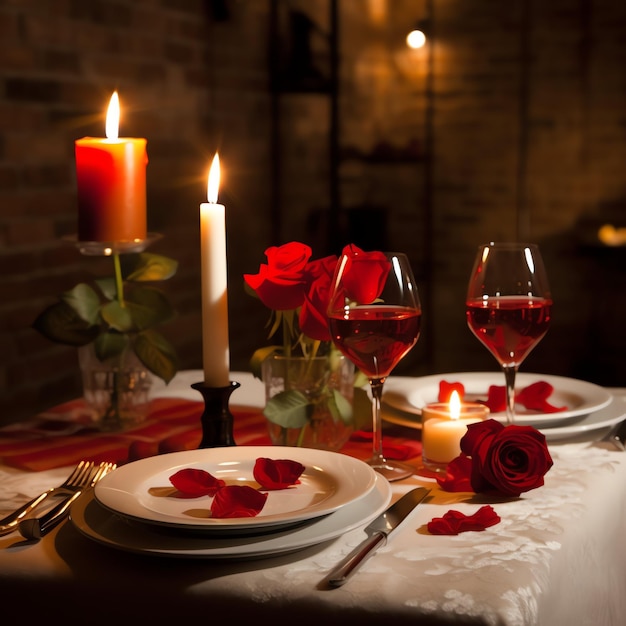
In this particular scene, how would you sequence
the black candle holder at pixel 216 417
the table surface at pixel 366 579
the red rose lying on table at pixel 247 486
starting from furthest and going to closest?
the black candle holder at pixel 216 417
the red rose lying on table at pixel 247 486
the table surface at pixel 366 579

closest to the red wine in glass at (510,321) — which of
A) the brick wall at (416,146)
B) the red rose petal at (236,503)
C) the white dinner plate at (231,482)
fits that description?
the white dinner plate at (231,482)

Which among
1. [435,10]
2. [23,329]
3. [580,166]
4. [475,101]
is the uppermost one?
[435,10]

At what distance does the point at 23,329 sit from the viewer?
2.24m

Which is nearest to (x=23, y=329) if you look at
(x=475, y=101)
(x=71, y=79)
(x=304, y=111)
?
(x=71, y=79)

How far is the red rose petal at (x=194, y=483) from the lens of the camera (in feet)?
2.57

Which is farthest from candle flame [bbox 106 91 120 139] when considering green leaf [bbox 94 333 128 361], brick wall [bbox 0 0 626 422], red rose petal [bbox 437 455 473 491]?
brick wall [bbox 0 0 626 422]

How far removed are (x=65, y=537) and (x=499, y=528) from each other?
34 centimetres

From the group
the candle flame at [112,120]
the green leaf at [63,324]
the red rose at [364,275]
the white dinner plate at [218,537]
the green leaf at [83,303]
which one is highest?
the candle flame at [112,120]

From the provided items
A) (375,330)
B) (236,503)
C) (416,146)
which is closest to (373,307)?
(375,330)

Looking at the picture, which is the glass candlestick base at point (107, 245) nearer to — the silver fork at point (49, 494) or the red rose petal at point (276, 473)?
the silver fork at point (49, 494)

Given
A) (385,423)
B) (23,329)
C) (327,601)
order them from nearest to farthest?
1. (327,601)
2. (385,423)
3. (23,329)

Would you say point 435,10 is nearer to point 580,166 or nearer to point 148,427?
point 580,166

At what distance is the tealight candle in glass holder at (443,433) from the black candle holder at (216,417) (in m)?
0.20

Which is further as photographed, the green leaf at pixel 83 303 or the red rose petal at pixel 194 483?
the green leaf at pixel 83 303
